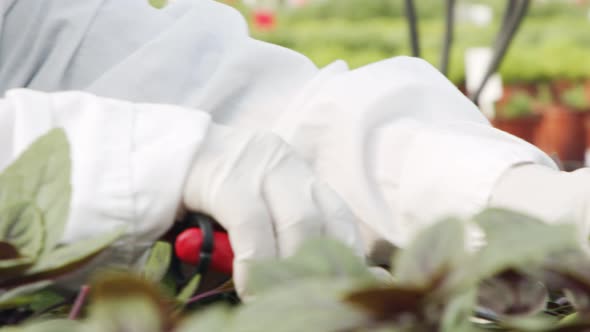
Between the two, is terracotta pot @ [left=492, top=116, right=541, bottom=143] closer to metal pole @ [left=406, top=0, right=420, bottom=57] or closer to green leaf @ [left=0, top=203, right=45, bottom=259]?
metal pole @ [left=406, top=0, right=420, bottom=57]

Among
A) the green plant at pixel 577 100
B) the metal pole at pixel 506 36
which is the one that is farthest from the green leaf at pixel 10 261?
the green plant at pixel 577 100

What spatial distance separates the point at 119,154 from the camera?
443 millimetres

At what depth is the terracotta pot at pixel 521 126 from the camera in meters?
3.64

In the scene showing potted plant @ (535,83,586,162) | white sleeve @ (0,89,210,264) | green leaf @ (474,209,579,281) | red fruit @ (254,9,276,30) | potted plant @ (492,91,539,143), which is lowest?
potted plant @ (535,83,586,162)

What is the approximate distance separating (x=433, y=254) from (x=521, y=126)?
12.0 feet

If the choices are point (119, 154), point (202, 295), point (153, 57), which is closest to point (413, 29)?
point (153, 57)

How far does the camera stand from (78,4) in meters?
0.76

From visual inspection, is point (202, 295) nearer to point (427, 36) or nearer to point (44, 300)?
point (44, 300)

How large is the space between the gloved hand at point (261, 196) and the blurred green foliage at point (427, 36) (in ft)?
10.7

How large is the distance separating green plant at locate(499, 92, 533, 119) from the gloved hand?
3.30m

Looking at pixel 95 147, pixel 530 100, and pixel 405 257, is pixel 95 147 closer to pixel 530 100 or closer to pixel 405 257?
pixel 405 257

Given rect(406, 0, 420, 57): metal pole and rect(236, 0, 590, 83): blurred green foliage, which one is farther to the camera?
rect(236, 0, 590, 83): blurred green foliage

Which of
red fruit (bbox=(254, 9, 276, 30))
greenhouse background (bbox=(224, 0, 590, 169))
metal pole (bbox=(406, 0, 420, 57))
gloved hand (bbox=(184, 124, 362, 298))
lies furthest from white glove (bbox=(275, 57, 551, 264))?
red fruit (bbox=(254, 9, 276, 30))

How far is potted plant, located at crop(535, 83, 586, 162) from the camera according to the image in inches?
149
